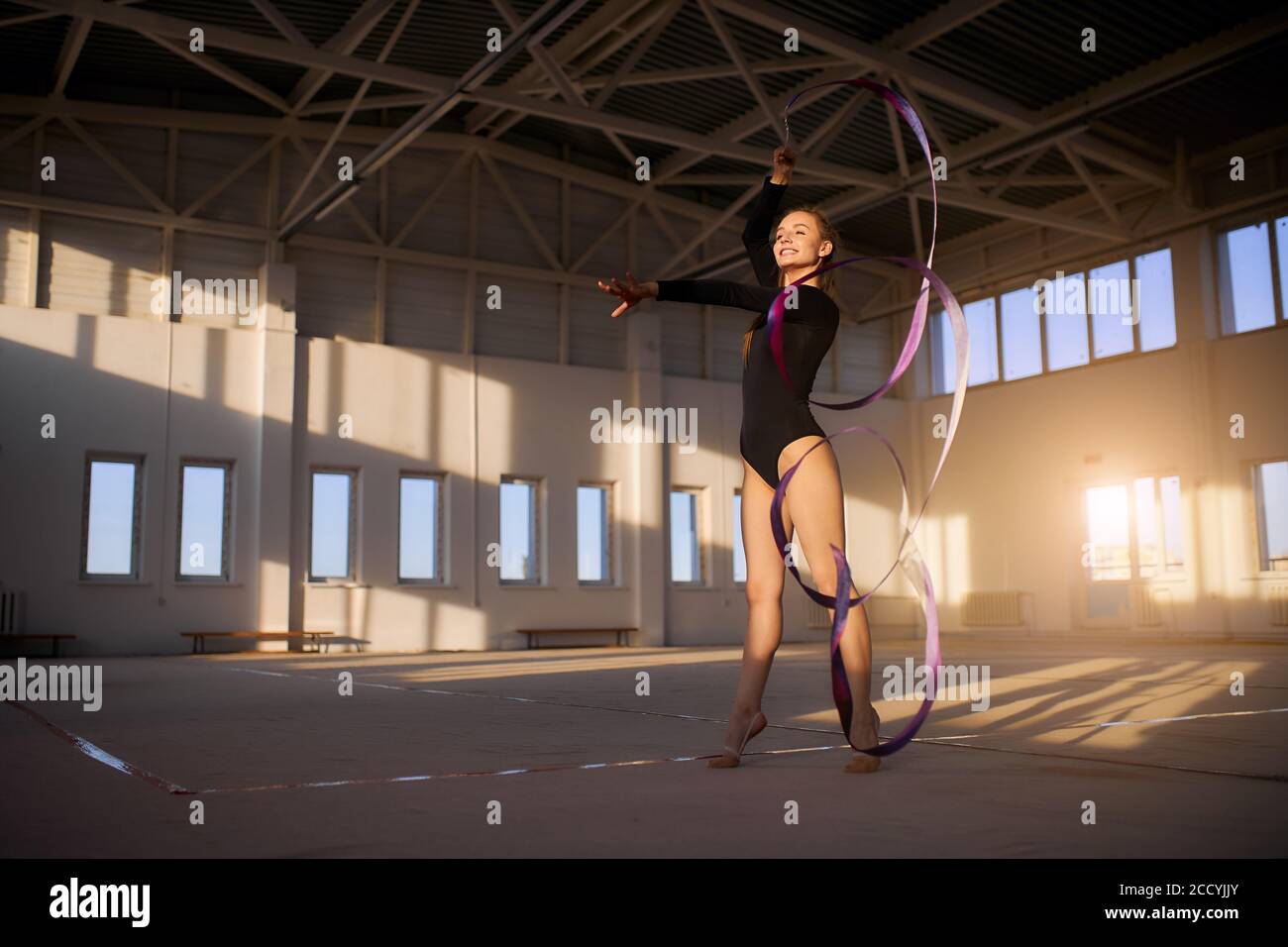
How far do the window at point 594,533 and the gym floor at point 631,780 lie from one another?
495 inches

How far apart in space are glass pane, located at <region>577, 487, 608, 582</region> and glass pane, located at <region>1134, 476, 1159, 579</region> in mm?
8467

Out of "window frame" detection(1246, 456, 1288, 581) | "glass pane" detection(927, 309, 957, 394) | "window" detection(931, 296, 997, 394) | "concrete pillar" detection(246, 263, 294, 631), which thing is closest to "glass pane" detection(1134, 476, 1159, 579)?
"window frame" detection(1246, 456, 1288, 581)

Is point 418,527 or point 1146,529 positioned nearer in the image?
point 418,527

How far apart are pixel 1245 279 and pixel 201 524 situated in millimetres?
15462

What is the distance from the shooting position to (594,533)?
61.8 ft

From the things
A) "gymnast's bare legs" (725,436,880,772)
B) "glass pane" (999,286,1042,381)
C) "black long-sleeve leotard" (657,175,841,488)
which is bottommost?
"gymnast's bare legs" (725,436,880,772)

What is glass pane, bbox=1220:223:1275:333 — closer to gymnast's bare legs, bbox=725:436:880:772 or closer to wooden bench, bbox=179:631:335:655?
wooden bench, bbox=179:631:335:655

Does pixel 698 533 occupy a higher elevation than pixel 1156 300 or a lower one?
lower

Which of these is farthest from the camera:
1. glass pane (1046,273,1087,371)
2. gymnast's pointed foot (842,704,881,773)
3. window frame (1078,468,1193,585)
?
glass pane (1046,273,1087,371)

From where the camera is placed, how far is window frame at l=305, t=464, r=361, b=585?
53.8ft

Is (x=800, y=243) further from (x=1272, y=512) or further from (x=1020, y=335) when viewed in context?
(x=1020, y=335)

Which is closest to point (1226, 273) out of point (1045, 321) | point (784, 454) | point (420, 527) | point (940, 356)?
point (1045, 321)

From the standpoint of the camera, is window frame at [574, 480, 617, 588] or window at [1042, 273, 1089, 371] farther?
window at [1042, 273, 1089, 371]
